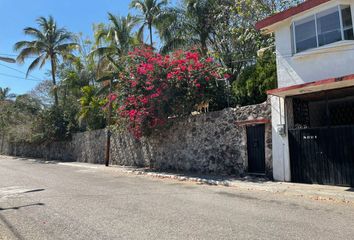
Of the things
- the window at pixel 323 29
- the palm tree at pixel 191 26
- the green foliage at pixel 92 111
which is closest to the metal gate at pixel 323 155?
the window at pixel 323 29

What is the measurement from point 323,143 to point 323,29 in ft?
13.2

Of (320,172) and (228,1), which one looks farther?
(228,1)

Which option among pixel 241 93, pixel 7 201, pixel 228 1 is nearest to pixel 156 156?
pixel 241 93

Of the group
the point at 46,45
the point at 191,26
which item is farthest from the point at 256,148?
the point at 46,45

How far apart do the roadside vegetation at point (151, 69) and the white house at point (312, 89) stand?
3005 mm

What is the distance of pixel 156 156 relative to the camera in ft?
60.3

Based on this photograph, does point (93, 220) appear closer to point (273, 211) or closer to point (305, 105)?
point (273, 211)

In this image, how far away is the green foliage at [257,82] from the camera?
610 inches

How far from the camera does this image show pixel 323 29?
11.5 meters

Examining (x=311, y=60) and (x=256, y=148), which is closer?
(x=311, y=60)

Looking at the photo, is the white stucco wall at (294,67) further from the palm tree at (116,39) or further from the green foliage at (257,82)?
the palm tree at (116,39)

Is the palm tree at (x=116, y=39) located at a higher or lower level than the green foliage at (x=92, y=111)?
higher

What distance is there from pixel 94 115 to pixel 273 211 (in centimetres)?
2132

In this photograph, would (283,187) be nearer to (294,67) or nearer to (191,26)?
(294,67)
